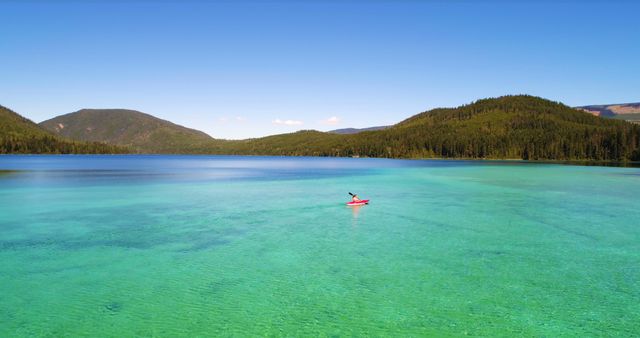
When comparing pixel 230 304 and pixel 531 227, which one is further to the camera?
pixel 531 227

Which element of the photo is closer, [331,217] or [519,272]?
[519,272]

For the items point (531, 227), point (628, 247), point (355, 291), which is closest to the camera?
point (355, 291)

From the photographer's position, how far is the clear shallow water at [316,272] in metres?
13.6

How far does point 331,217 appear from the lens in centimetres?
3603

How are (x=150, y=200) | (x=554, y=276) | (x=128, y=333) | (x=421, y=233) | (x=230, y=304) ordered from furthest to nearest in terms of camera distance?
(x=150, y=200), (x=421, y=233), (x=554, y=276), (x=230, y=304), (x=128, y=333)

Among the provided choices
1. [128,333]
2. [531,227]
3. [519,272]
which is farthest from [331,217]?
[128,333]

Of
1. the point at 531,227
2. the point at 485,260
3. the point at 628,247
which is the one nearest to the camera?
the point at 485,260

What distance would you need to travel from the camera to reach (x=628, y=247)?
2480 centimetres

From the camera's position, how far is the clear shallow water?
1362 centimetres

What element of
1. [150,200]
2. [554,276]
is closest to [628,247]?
[554,276]

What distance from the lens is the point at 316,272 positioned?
19.4m

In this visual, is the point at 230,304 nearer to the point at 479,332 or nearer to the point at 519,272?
the point at 479,332

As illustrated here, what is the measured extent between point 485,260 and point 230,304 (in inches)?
527

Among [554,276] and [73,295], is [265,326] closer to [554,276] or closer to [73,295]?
[73,295]
